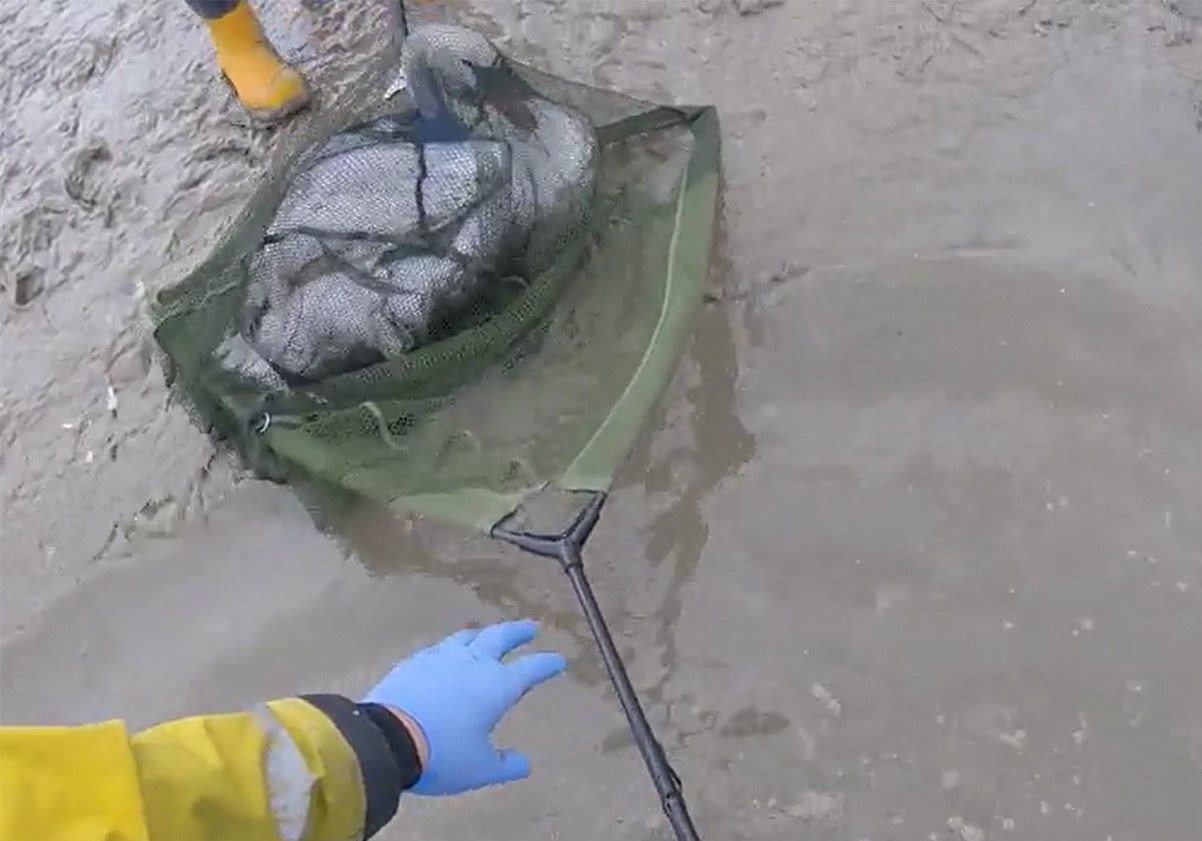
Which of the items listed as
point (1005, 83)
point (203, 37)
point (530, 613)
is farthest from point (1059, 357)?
point (203, 37)

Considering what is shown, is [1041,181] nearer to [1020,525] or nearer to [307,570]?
[1020,525]

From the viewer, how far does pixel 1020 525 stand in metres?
1.95

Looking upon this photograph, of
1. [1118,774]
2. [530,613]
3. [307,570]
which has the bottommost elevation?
[1118,774]

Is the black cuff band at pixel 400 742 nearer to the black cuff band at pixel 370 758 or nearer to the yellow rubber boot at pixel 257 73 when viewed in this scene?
the black cuff band at pixel 370 758

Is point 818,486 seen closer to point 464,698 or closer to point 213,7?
point 464,698

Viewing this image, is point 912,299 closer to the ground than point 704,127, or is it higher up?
closer to the ground

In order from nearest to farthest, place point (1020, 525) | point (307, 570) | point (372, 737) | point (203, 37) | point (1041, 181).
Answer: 1. point (372, 737)
2. point (1020, 525)
3. point (307, 570)
4. point (1041, 181)
5. point (203, 37)

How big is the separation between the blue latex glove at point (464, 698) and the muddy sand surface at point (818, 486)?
0.35 meters

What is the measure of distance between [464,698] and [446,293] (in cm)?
68

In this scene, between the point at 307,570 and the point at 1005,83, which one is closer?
the point at 307,570

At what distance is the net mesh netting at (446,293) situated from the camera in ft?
6.29

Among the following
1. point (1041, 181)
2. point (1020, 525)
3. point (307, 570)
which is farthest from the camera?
point (1041, 181)

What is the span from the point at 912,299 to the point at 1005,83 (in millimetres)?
500

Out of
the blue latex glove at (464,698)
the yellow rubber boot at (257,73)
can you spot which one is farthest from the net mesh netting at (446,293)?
the yellow rubber boot at (257,73)
